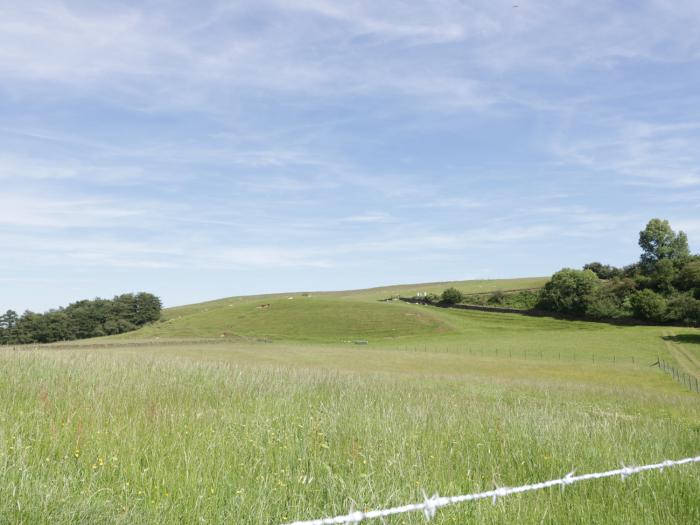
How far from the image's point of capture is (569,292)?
109 m

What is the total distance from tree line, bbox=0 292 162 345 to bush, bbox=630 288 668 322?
4354 inches

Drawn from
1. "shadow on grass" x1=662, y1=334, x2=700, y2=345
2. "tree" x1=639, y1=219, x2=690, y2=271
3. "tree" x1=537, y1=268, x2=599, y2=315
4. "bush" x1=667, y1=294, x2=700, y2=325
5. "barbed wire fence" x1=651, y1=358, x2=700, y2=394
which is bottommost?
"barbed wire fence" x1=651, y1=358, x2=700, y2=394

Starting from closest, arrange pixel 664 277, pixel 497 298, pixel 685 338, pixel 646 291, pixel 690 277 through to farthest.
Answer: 1. pixel 685 338
2. pixel 646 291
3. pixel 690 277
4. pixel 664 277
5. pixel 497 298

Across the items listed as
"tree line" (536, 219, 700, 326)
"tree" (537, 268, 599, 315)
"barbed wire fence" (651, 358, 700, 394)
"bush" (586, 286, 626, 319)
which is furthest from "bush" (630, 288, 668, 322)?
"barbed wire fence" (651, 358, 700, 394)

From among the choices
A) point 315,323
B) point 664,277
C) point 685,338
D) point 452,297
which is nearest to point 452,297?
point 452,297

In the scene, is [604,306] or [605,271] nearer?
[604,306]

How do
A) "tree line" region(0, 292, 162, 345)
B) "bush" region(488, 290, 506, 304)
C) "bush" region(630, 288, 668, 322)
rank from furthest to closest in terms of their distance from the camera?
"tree line" region(0, 292, 162, 345) < "bush" region(488, 290, 506, 304) < "bush" region(630, 288, 668, 322)

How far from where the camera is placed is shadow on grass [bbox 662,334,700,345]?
75.2m

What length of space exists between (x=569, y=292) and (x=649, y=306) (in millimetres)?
15626

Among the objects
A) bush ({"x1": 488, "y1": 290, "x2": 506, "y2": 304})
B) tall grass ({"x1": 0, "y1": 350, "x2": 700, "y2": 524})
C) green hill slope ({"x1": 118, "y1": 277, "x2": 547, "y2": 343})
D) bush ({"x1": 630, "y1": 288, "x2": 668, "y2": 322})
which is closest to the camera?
tall grass ({"x1": 0, "y1": 350, "x2": 700, "y2": 524})

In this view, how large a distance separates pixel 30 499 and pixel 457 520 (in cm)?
331

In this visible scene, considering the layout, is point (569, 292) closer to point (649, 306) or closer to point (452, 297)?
point (649, 306)

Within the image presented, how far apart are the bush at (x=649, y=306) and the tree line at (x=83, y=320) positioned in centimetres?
11059

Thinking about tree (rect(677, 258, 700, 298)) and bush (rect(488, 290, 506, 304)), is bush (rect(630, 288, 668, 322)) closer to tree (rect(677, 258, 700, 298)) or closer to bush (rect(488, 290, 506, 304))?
tree (rect(677, 258, 700, 298))
